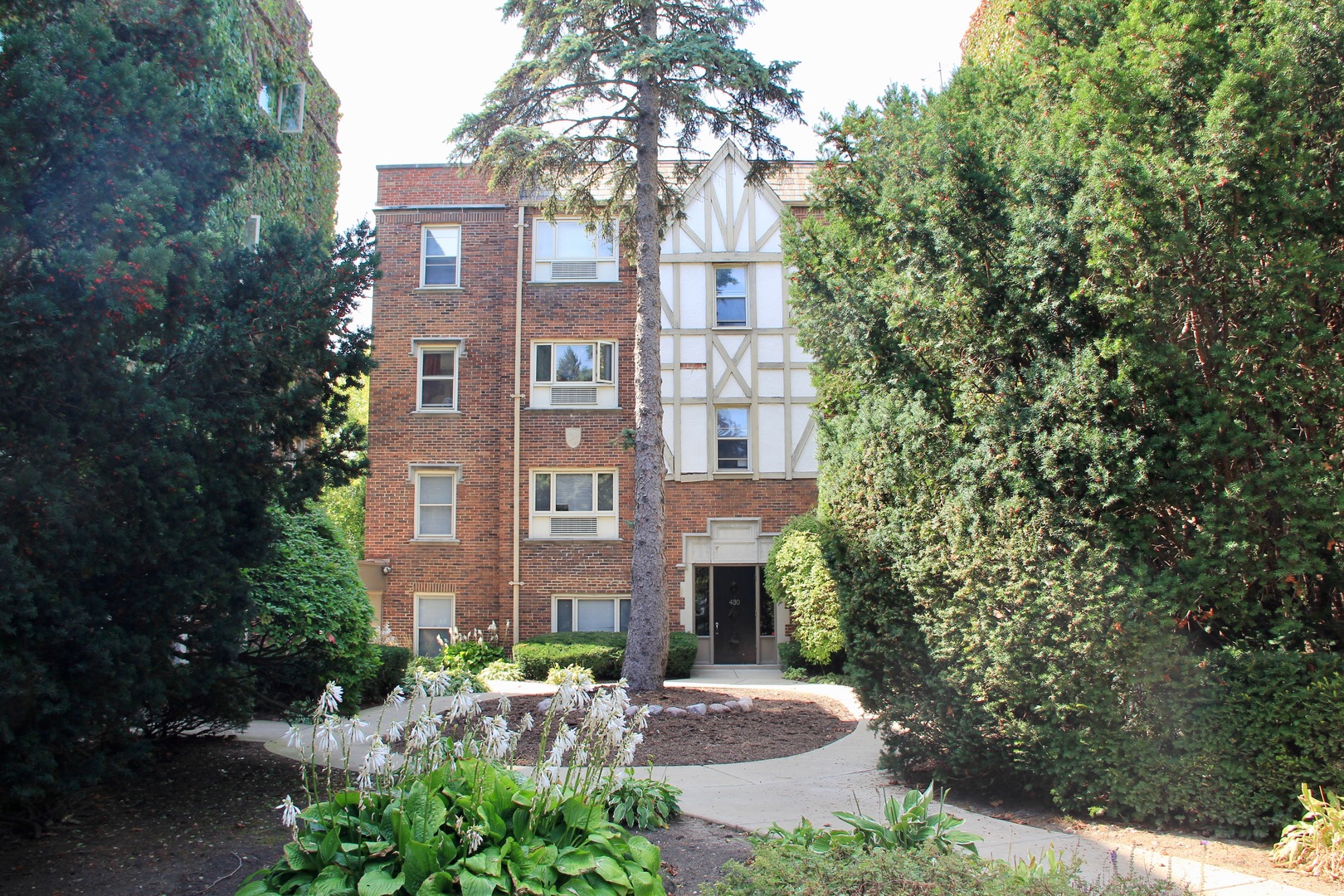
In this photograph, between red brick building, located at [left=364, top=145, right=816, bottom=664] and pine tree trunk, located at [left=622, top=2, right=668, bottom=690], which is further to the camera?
red brick building, located at [left=364, top=145, right=816, bottom=664]

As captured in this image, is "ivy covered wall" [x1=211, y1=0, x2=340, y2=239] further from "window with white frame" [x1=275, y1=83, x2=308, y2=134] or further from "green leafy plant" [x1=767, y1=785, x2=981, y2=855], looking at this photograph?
"green leafy plant" [x1=767, y1=785, x2=981, y2=855]

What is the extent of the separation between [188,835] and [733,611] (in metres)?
14.8

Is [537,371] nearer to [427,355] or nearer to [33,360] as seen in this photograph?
[427,355]

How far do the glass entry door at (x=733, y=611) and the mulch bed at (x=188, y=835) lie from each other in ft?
Answer: 35.3

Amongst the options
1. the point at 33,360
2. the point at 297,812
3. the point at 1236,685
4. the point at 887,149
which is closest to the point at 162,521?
the point at 33,360

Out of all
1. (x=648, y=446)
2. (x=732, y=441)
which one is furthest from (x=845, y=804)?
(x=732, y=441)

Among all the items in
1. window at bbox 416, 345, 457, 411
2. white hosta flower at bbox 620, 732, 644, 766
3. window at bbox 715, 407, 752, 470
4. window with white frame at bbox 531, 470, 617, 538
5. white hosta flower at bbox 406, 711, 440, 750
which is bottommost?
white hosta flower at bbox 620, 732, 644, 766

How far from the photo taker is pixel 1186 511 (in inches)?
234

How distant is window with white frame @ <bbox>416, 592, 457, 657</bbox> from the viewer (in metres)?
19.5

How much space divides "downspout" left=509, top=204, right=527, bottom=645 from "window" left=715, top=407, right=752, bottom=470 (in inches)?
171

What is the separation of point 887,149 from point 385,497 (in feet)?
49.4

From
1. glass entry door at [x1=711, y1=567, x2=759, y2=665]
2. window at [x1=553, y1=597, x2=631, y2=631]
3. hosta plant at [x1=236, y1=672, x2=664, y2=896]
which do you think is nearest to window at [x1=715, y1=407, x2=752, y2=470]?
glass entry door at [x1=711, y1=567, x2=759, y2=665]

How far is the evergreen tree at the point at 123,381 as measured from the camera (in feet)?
14.4

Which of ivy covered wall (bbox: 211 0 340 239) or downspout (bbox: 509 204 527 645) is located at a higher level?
ivy covered wall (bbox: 211 0 340 239)
